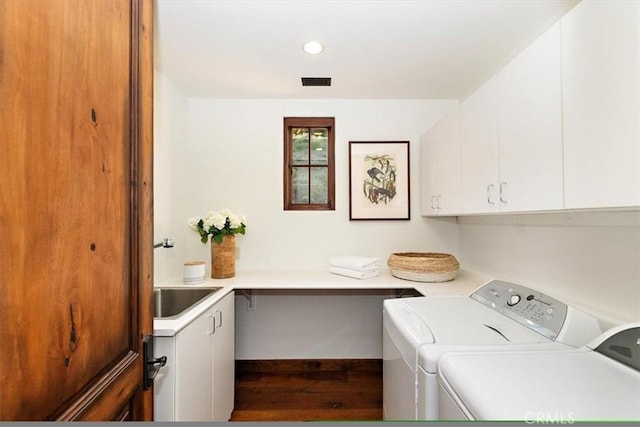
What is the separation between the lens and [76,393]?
514mm

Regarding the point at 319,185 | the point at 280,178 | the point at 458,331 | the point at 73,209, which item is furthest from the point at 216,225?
the point at 458,331

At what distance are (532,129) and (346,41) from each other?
107 cm

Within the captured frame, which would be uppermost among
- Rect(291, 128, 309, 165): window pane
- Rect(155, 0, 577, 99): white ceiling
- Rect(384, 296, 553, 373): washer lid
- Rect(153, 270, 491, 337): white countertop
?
Rect(155, 0, 577, 99): white ceiling

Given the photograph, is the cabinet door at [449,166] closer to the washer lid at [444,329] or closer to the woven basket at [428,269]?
the woven basket at [428,269]

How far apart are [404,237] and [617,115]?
1.70 metres

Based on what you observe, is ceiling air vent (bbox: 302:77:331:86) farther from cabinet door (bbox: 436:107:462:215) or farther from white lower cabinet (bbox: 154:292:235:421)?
white lower cabinet (bbox: 154:292:235:421)

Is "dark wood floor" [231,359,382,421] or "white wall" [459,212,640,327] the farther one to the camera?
"dark wood floor" [231,359,382,421]

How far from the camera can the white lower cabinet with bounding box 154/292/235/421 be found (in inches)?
43.9

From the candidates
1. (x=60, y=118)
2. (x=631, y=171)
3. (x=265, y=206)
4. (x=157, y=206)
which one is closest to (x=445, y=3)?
(x=631, y=171)

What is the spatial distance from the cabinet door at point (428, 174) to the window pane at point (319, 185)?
2.74 feet

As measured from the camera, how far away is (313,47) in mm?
1646

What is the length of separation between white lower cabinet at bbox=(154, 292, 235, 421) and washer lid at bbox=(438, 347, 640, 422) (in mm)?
1025

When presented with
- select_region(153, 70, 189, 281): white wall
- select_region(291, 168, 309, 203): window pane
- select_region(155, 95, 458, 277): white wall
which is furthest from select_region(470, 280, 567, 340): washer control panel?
select_region(153, 70, 189, 281): white wall

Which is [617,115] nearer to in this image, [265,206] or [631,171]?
[631,171]
